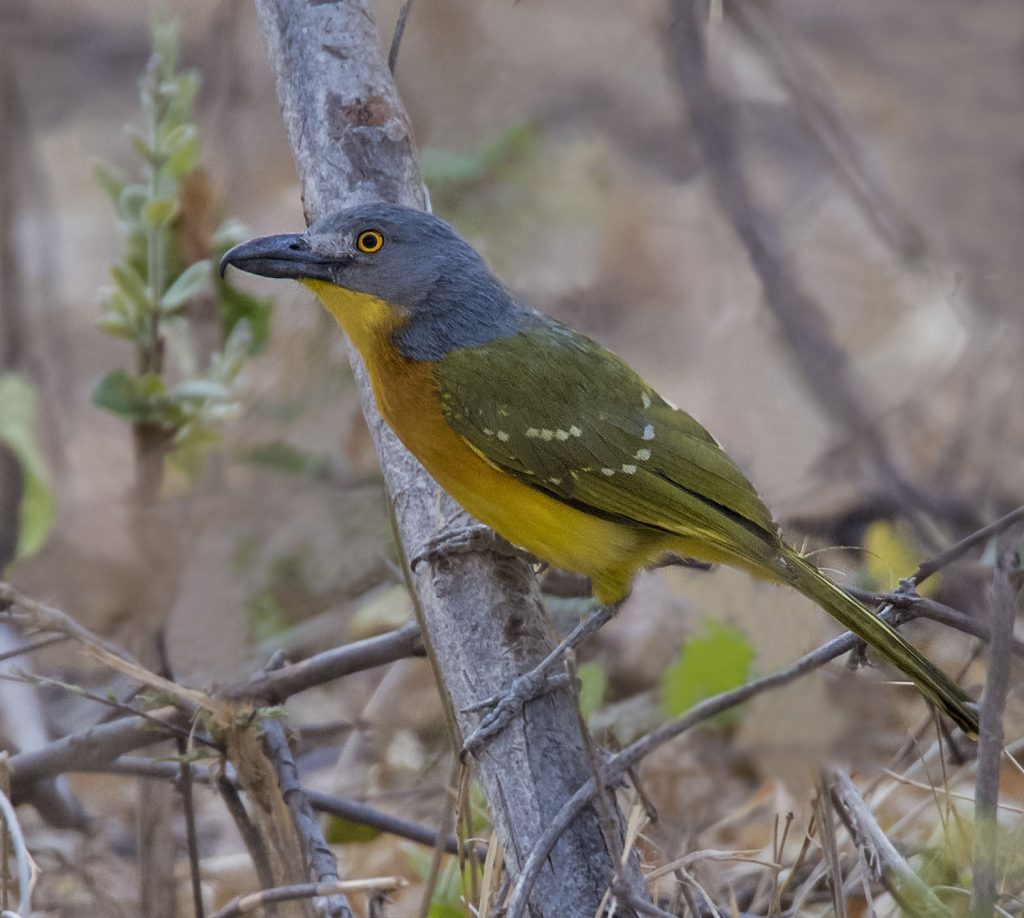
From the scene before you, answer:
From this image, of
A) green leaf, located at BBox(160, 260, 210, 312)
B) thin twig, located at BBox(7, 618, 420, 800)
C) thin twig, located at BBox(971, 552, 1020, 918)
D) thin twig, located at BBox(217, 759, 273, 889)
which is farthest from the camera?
green leaf, located at BBox(160, 260, 210, 312)

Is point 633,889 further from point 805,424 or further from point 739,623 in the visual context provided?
point 805,424

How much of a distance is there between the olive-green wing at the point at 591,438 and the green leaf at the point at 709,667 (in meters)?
0.48

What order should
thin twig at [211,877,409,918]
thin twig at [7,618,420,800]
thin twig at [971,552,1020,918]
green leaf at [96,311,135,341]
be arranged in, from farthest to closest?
green leaf at [96,311,135,341], thin twig at [7,618,420,800], thin twig at [211,877,409,918], thin twig at [971,552,1020,918]

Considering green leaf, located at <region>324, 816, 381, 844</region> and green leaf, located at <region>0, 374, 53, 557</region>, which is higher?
green leaf, located at <region>0, 374, 53, 557</region>

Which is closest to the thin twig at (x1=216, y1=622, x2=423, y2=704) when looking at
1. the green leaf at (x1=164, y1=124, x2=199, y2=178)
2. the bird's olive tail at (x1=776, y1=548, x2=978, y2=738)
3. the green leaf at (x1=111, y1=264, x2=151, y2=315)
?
the bird's olive tail at (x1=776, y1=548, x2=978, y2=738)

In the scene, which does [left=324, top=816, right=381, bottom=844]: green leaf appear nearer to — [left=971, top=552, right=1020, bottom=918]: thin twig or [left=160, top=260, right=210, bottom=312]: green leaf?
A: [left=160, top=260, right=210, bottom=312]: green leaf

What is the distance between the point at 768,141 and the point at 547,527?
509 cm

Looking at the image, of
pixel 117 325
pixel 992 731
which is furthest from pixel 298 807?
pixel 117 325

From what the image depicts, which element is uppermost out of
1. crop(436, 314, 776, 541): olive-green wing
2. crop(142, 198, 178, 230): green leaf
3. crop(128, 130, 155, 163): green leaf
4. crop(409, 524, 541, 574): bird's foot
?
crop(128, 130, 155, 163): green leaf

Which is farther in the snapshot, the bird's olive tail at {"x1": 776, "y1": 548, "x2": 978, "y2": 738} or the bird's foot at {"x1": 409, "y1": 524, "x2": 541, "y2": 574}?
the bird's foot at {"x1": 409, "y1": 524, "x2": 541, "y2": 574}

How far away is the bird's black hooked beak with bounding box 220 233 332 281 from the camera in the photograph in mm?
3363

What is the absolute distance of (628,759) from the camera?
94.2 inches

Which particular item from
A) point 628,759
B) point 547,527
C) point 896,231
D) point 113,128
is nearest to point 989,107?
point 896,231

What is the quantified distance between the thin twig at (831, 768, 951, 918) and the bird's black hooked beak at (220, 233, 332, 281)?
73.2 inches
